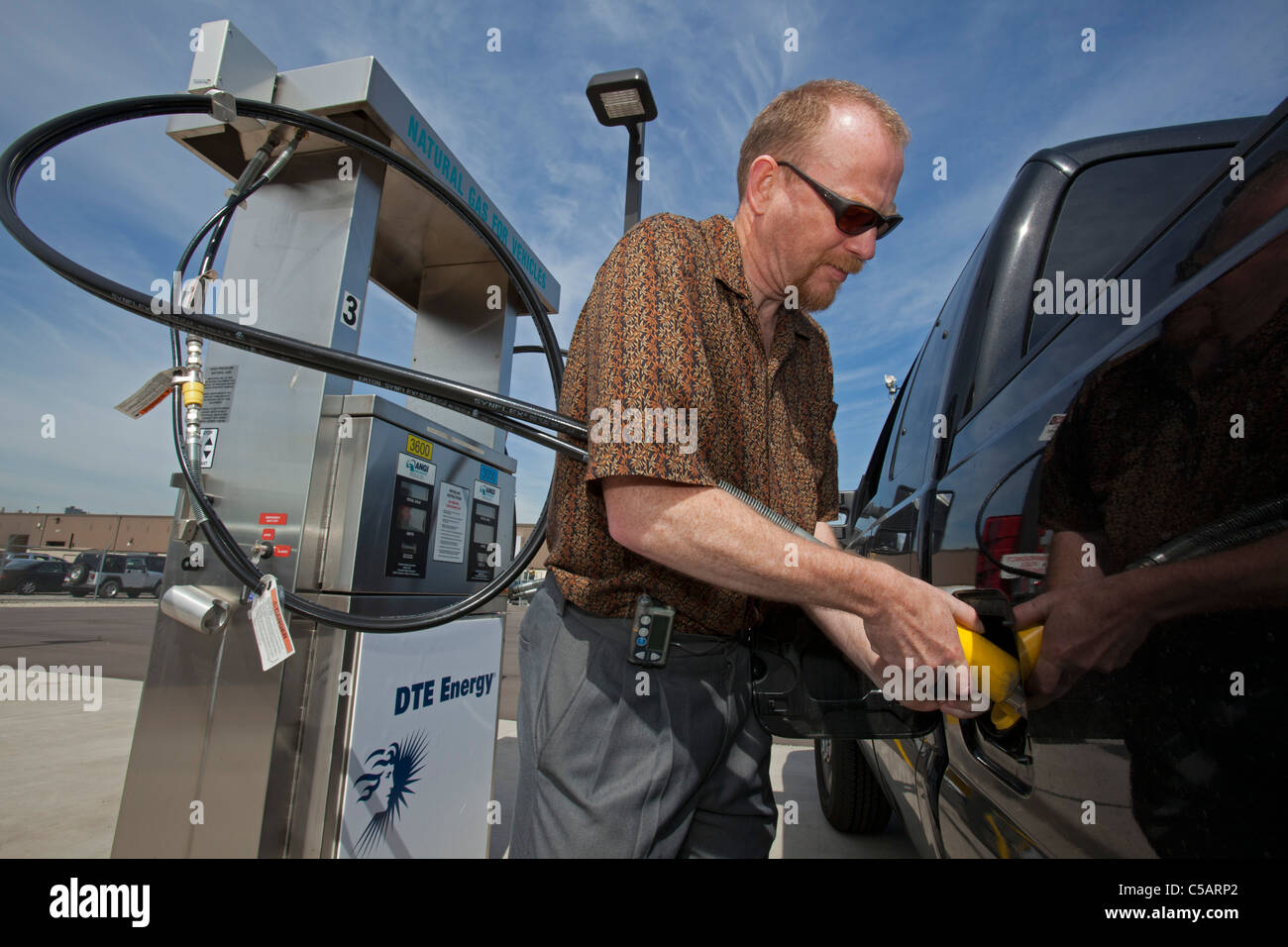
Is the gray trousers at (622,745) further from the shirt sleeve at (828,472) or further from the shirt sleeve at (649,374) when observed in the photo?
the shirt sleeve at (828,472)

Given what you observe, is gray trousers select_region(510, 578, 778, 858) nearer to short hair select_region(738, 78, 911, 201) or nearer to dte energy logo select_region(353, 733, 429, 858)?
dte energy logo select_region(353, 733, 429, 858)

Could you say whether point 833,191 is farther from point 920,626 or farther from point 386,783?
point 386,783

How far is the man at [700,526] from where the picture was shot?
3.39 feet

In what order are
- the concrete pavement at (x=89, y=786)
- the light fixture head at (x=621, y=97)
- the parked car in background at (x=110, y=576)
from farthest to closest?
the parked car in background at (x=110, y=576) < the concrete pavement at (x=89, y=786) < the light fixture head at (x=621, y=97)

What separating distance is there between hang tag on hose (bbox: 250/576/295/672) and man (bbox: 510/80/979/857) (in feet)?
2.26

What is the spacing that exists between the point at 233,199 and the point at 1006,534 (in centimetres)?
206

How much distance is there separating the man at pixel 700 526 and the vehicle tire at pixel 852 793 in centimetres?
201

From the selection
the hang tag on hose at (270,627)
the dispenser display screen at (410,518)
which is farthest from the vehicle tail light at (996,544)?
the dispenser display screen at (410,518)

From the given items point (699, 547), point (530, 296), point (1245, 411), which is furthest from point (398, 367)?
point (1245, 411)

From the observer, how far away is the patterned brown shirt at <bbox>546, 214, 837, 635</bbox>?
3.37ft

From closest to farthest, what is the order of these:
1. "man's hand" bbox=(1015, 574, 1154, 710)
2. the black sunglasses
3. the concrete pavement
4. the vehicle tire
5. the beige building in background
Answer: "man's hand" bbox=(1015, 574, 1154, 710)
the black sunglasses
the concrete pavement
the vehicle tire
the beige building in background

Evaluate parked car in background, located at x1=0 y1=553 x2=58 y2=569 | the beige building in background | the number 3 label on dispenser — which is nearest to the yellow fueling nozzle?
the number 3 label on dispenser

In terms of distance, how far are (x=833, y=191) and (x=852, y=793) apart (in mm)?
2897
